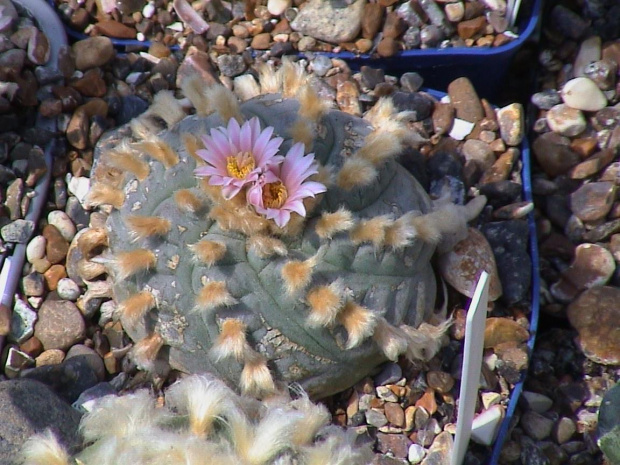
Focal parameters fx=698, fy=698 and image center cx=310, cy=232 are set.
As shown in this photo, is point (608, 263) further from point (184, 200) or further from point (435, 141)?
point (184, 200)

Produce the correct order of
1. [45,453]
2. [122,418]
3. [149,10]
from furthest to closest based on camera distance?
[149,10], [122,418], [45,453]

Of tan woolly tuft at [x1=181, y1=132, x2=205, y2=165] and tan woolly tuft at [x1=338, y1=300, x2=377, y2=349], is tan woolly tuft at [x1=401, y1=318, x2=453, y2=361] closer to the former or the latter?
tan woolly tuft at [x1=338, y1=300, x2=377, y2=349]

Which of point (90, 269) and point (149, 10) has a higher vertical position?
point (149, 10)

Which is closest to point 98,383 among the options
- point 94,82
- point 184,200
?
point 184,200

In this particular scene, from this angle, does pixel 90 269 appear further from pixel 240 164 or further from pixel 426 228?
pixel 426 228

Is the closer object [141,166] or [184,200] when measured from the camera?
[184,200]

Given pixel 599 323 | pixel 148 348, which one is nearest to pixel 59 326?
pixel 148 348

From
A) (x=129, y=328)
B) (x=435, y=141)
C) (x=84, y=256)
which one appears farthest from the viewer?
(x=435, y=141)

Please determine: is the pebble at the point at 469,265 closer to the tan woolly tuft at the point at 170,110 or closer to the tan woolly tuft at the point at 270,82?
the tan woolly tuft at the point at 270,82
